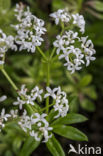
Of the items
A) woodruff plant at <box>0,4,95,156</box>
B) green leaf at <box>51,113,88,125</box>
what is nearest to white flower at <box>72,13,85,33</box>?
woodruff plant at <box>0,4,95,156</box>

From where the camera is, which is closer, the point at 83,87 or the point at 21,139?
the point at 21,139

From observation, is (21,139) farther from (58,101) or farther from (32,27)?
(32,27)

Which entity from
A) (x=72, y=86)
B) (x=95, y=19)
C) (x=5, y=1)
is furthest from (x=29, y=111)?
(x=95, y=19)

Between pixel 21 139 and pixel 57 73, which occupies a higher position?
pixel 57 73

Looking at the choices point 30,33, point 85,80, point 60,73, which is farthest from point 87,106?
point 30,33

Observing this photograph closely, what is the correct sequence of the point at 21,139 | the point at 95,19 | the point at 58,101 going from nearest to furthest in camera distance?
the point at 58,101 → the point at 21,139 → the point at 95,19

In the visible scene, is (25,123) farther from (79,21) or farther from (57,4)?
(57,4)

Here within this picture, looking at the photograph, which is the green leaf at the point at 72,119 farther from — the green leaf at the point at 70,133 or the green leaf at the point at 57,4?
the green leaf at the point at 57,4
